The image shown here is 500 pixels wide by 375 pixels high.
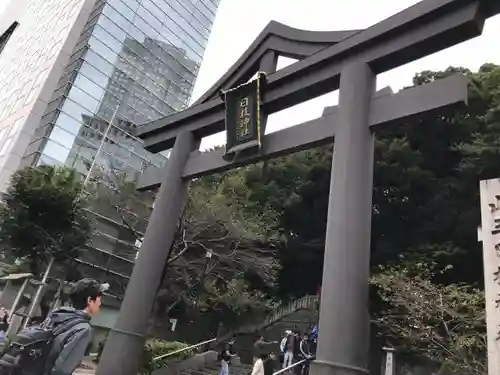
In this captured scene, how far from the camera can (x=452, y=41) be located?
553cm

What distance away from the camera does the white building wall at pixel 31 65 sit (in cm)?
2417

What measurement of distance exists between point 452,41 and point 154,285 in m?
6.14

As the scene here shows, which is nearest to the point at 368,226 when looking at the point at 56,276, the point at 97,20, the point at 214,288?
the point at 214,288

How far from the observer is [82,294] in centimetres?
272

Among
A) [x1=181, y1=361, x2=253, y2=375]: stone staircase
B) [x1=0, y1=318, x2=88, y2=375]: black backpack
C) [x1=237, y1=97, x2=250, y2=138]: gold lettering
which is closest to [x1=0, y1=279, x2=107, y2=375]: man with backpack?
[x1=0, y1=318, x2=88, y2=375]: black backpack

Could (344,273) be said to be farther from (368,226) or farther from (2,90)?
(2,90)

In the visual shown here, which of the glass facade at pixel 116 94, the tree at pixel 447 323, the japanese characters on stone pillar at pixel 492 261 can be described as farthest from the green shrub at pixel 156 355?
the japanese characters on stone pillar at pixel 492 261

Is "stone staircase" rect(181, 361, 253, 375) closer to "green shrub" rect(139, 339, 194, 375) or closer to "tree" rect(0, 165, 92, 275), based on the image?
"green shrub" rect(139, 339, 194, 375)

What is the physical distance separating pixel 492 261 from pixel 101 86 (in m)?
25.7

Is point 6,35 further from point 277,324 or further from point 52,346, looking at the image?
point 52,346

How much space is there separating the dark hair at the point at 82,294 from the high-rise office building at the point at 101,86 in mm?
16752

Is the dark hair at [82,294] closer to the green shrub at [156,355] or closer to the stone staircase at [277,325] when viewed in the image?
the green shrub at [156,355]

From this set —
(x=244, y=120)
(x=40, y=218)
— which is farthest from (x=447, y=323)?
(x=40, y=218)

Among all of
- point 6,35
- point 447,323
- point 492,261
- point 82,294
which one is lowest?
point 82,294
